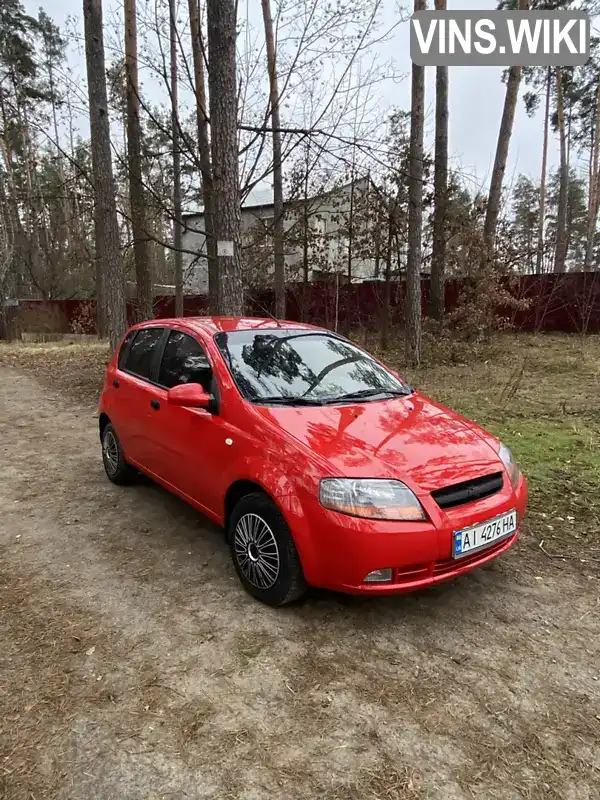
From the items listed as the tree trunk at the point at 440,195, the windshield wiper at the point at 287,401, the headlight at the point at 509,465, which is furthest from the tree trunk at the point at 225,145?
the tree trunk at the point at 440,195

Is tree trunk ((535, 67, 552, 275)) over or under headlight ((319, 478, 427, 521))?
over

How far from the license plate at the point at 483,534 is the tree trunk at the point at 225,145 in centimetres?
494

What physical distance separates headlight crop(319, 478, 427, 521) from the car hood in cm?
5

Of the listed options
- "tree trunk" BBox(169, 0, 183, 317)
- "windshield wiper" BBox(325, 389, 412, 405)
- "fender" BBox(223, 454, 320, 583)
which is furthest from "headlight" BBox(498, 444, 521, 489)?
"tree trunk" BBox(169, 0, 183, 317)

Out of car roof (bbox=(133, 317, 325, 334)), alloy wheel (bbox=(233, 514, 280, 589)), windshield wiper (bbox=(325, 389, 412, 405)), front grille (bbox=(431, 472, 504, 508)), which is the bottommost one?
alloy wheel (bbox=(233, 514, 280, 589))

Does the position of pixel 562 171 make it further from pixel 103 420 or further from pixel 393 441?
pixel 393 441

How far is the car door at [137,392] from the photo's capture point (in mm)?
4109

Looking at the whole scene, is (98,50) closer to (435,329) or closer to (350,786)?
(435,329)

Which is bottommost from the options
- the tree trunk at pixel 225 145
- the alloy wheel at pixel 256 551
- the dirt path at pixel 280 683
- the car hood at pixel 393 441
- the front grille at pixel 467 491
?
the dirt path at pixel 280 683

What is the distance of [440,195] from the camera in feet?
39.6

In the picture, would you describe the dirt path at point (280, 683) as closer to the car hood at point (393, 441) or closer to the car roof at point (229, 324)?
the car hood at point (393, 441)

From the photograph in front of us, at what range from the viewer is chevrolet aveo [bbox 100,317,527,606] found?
254cm

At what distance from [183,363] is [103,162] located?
8.00 m

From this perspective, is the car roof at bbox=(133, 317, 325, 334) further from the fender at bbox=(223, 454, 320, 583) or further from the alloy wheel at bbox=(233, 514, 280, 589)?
the alloy wheel at bbox=(233, 514, 280, 589)
